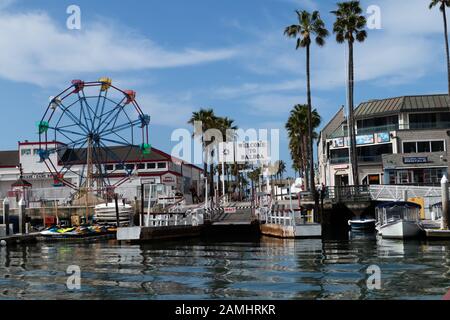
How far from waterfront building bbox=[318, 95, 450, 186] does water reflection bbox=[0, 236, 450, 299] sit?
37917 millimetres

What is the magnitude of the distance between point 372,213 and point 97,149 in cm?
3529

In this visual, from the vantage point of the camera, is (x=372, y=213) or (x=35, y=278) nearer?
(x=35, y=278)

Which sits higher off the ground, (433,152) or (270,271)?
(433,152)

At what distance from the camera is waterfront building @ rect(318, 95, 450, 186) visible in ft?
222

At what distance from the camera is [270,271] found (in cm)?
2055

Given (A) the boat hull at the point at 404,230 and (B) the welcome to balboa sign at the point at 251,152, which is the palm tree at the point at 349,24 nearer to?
(B) the welcome to balboa sign at the point at 251,152

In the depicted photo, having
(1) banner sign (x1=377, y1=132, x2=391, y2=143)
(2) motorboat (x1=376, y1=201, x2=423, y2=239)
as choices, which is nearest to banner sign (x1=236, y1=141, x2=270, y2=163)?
(1) banner sign (x1=377, y1=132, x2=391, y2=143)

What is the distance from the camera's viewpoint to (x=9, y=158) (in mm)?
96438

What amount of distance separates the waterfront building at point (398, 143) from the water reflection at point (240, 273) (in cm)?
3792

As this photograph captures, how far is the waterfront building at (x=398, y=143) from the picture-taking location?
67.6m

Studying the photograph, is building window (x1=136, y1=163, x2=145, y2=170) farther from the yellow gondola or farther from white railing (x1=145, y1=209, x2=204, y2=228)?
white railing (x1=145, y1=209, x2=204, y2=228)
